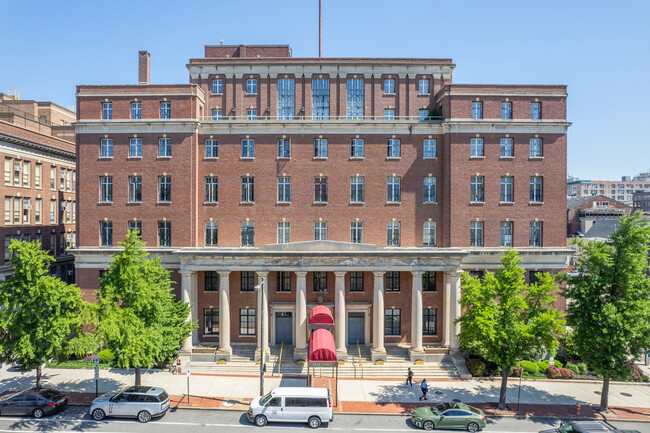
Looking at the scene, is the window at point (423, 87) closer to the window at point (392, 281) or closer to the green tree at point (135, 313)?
the window at point (392, 281)

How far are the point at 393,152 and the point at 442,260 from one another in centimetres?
1069

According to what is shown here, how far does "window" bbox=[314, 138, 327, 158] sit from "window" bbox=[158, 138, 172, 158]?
43.4ft

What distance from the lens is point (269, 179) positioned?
37219mm

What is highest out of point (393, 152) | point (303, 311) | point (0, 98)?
point (0, 98)

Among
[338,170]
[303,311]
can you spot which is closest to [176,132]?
[338,170]

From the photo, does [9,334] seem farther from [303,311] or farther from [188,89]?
[188,89]

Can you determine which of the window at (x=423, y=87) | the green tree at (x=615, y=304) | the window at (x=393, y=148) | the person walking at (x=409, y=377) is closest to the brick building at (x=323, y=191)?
the window at (x=393, y=148)

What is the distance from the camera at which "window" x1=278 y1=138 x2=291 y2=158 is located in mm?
37250

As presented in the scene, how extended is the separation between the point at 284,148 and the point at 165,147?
10.7 m

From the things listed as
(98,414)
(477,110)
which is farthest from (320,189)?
(98,414)

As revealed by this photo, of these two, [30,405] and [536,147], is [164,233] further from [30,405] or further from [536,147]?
[536,147]

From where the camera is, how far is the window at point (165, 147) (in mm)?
36781

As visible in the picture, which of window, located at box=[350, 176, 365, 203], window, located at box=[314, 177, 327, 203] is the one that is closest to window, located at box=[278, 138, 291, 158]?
window, located at box=[314, 177, 327, 203]

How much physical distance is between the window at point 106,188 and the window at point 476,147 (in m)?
32.9
